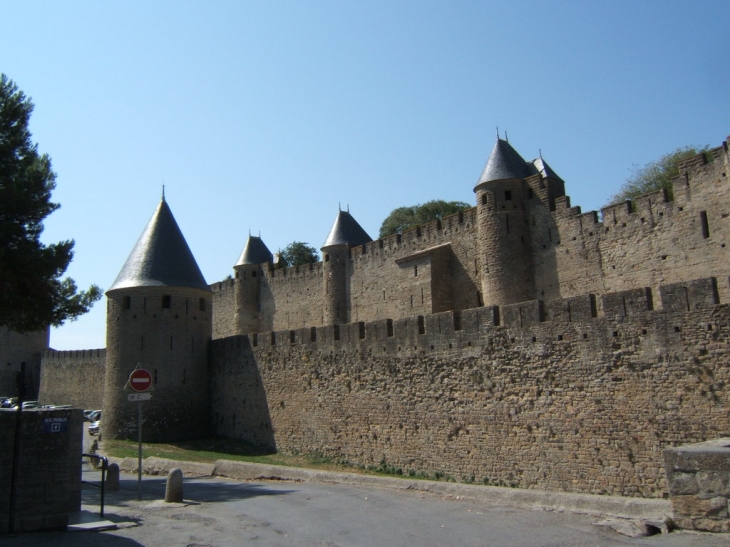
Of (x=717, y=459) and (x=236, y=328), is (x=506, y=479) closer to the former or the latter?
(x=717, y=459)

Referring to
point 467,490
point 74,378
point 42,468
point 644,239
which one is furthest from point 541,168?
point 74,378

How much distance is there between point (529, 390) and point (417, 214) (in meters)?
37.9

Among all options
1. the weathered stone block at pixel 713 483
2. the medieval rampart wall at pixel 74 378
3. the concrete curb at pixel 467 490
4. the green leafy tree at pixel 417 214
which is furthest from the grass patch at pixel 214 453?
the green leafy tree at pixel 417 214

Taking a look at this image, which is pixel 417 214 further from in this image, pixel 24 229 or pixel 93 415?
pixel 24 229

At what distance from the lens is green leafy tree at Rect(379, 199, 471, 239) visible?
162 ft

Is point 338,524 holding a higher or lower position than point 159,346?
lower

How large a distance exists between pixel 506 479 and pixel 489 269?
1158 cm

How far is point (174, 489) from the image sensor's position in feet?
36.9

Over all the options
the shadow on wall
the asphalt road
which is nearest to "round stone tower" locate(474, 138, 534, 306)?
the shadow on wall

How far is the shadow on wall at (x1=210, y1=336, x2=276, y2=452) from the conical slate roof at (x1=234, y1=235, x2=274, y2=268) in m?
15.1

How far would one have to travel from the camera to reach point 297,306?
3622 cm

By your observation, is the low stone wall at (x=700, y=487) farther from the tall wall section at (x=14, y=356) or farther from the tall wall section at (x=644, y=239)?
the tall wall section at (x=14, y=356)

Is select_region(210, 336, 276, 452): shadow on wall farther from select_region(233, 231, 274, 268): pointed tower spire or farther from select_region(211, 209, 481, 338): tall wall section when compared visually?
select_region(233, 231, 274, 268): pointed tower spire

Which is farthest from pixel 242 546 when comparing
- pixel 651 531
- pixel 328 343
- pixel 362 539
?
pixel 328 343
